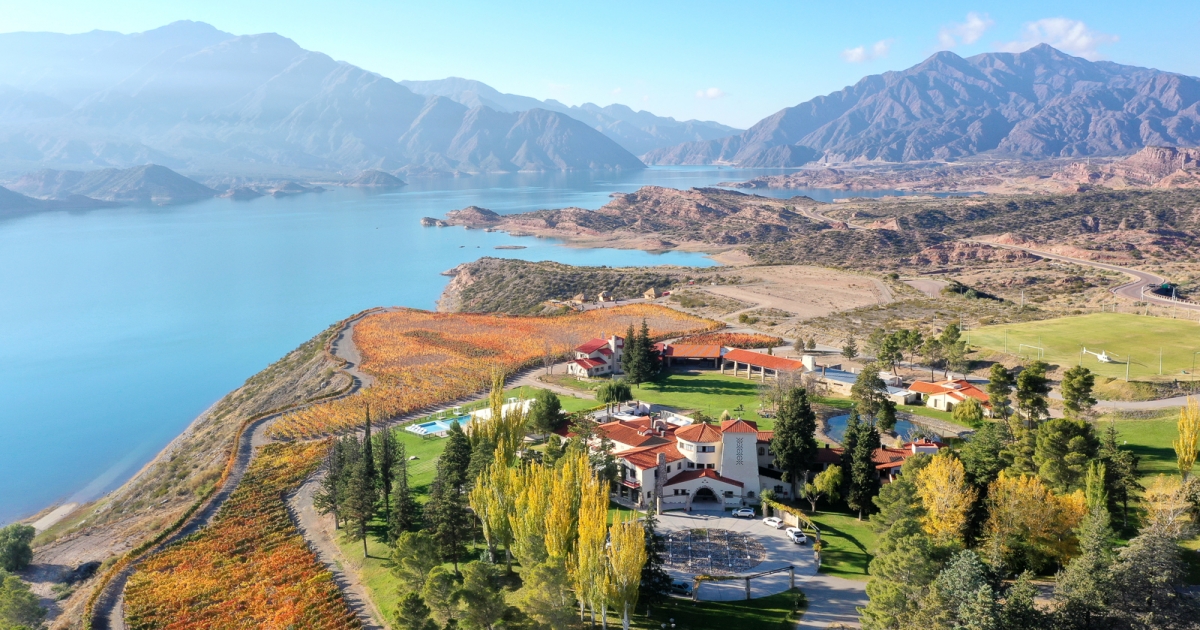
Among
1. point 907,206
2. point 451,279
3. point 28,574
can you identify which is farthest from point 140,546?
point 907,206

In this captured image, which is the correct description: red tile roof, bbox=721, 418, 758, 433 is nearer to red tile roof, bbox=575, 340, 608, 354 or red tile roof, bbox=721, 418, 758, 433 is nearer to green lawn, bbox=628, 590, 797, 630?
green lawn, bbox=628, 590, 797, 630

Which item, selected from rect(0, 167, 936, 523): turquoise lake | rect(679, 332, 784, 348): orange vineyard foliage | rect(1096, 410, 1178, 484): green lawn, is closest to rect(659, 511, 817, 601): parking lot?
rect(1096, 410, 1178, 484): green lawn

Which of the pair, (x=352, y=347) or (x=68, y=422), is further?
(x=352, y=347)

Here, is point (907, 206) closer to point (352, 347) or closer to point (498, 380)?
point (352, 347)

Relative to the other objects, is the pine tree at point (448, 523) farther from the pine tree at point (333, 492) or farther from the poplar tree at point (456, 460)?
the pine tree at point (333, 492)

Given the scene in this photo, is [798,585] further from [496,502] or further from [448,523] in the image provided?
[448,523]

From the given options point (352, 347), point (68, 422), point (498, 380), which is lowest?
point (68, 422)

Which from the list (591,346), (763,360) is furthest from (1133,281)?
(591,346)
